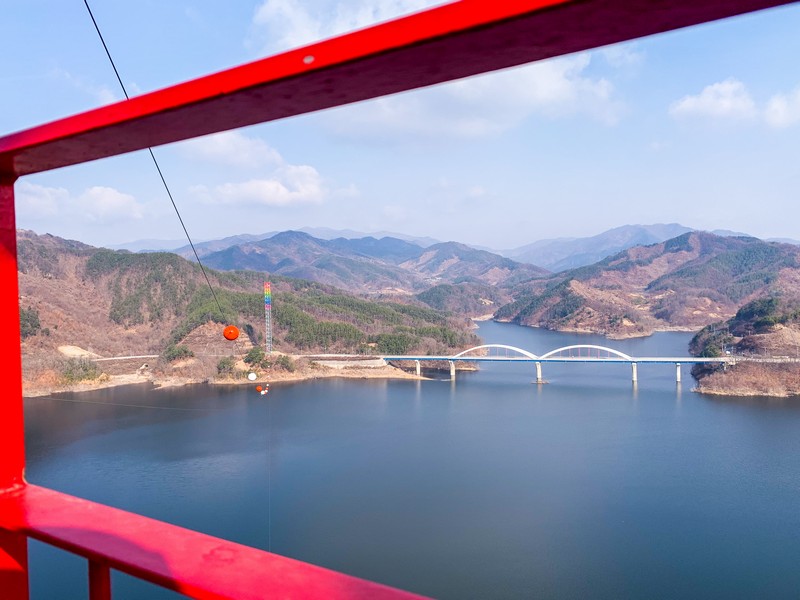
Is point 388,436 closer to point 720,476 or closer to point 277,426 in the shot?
point 277,426

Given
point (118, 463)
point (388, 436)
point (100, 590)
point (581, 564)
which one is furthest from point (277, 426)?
point (100, 590)

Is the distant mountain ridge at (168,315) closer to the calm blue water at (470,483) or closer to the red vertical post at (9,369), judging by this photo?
the calm blue water at (470,483)

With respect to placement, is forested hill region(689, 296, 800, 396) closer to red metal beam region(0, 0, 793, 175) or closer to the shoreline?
the shoreline

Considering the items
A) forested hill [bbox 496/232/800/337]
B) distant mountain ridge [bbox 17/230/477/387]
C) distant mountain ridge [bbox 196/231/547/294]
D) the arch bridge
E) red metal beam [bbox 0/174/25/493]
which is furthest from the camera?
distant mountain ridge [bbox 196/231/547/294]

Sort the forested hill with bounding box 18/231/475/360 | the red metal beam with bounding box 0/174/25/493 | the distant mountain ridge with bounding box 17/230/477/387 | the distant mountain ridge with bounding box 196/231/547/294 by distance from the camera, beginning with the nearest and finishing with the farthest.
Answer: the red metal beam with bounding box 0/174/25/493
the distant mountain ridge with bounding box 17/230/477/387
the forested hill with bounding box 18/231/475/360
the distant mountain ridge with bounding box 196/231/547/294

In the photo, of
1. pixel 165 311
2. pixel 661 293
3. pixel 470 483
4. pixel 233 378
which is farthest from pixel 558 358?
pixel 661 293

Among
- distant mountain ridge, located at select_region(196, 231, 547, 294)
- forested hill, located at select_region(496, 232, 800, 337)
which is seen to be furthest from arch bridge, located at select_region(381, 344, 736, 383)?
distant mountain ridge, located at select_region(196, 231, 547, 294)

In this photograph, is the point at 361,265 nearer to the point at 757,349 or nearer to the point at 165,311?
the point at 165,311
